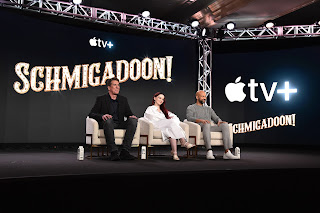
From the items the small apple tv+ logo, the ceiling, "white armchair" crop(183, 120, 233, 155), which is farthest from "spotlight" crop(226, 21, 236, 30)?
"white armchair" crop(183, 120, 233, 155)

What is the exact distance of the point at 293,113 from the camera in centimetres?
903

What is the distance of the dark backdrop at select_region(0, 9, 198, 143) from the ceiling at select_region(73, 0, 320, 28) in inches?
27.0

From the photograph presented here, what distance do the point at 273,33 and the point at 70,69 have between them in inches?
199

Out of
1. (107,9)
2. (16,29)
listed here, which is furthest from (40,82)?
(107,9)

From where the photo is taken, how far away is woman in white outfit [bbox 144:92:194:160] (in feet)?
17.0

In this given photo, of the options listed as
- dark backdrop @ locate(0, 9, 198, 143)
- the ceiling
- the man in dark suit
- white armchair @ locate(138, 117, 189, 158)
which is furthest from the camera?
the ceiling

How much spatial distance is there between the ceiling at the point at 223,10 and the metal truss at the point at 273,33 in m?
0.26

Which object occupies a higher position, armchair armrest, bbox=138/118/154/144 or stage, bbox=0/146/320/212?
armchair armrest, bbox=138/118/154/144

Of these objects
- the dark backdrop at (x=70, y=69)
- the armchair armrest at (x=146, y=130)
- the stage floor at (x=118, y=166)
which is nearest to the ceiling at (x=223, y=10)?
the dark backdrop at (x=70, y=69)

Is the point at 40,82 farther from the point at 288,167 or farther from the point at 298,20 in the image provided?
the point at 298,20

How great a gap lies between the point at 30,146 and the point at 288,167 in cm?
567

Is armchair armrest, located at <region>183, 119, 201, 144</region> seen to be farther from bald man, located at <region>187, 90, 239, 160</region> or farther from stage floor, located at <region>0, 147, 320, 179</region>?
stage floor, located at <region>0, 147, 320, 179</region>

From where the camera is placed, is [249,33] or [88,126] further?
[249,33]

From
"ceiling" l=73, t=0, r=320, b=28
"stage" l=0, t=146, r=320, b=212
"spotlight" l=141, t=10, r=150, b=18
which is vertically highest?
"ceiling" l=73, t=0, r=320, b=28
